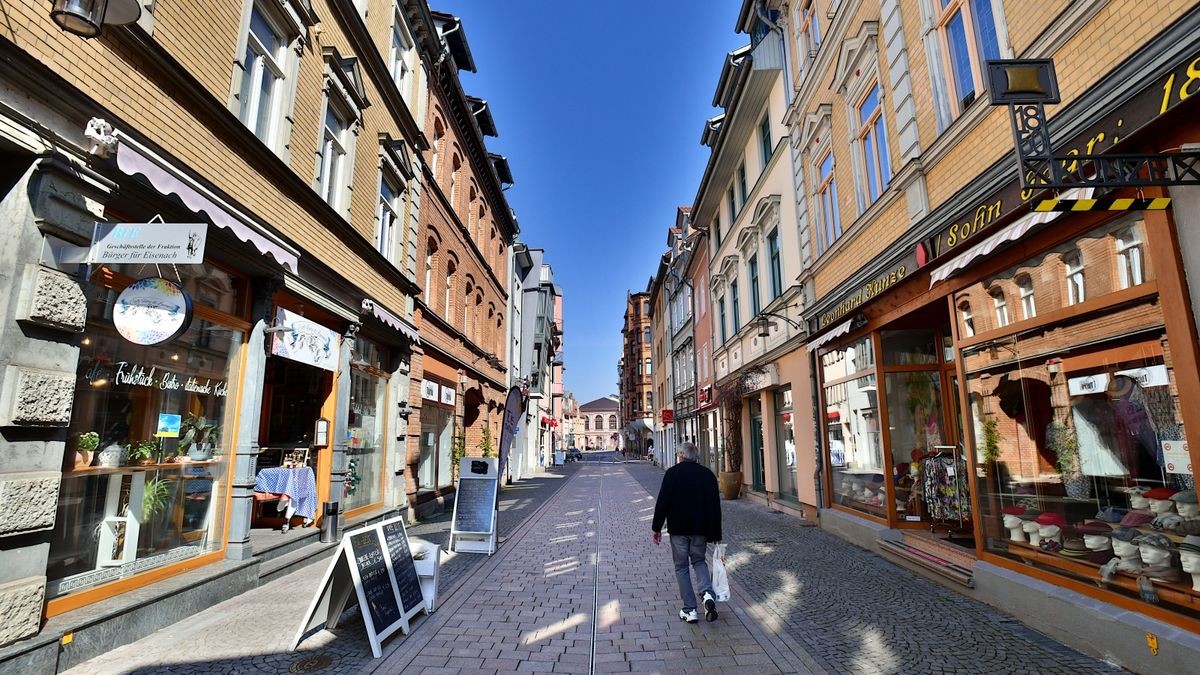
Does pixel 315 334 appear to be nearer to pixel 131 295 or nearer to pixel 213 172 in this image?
pixel 213 172

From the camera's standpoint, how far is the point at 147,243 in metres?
4.61

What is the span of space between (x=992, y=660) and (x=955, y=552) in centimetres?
268

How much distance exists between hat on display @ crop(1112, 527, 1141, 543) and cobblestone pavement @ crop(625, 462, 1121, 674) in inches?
38.5

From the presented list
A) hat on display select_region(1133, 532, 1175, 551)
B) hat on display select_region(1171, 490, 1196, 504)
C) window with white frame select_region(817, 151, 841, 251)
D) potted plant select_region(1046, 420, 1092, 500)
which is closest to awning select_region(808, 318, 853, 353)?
window with white frame select_region(817, 151, 841, 251)

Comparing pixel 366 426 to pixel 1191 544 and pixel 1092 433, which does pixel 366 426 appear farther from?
pixel 1191 544

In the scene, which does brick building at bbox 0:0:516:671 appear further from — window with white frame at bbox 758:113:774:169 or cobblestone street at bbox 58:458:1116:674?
window with white frame at bbox 758:113:774:169

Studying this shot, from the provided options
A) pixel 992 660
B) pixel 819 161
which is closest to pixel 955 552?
pixel 992 660

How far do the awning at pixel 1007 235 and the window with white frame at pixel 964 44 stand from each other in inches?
77.5

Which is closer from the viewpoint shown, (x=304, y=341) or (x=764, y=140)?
(x=304, y=341)

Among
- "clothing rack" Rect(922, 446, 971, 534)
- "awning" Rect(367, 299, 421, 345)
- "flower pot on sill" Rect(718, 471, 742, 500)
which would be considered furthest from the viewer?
"flower pot on sill" Rect(718, 471, 742, 500)

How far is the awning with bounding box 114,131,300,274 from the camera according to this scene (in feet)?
15.0

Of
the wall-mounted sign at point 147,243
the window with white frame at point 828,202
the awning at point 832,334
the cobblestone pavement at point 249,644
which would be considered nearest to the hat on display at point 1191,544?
the awning at point 832,334

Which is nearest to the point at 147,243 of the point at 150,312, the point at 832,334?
the point at 150,312

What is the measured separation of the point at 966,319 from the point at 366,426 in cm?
972
